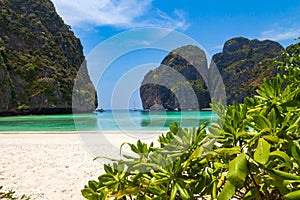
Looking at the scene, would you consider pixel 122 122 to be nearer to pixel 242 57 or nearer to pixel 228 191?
pixel 228 191

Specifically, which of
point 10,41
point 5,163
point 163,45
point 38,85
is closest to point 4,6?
point 10,41

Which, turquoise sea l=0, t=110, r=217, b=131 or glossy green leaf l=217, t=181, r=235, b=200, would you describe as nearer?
glossy green leaf l=217, t=181, r=235, b=200

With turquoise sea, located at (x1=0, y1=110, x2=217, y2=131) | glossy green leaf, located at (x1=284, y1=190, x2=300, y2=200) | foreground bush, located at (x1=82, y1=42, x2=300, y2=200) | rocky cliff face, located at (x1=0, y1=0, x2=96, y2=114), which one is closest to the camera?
glossy green leaf, located at (x1=284, y1=190, x2=300, y2=200)

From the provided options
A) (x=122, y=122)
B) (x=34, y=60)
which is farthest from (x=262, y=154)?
(x=34, y=60)

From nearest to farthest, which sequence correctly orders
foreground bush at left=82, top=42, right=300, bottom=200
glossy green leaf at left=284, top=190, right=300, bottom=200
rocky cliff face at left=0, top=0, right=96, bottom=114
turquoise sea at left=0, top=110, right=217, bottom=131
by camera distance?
glossy green leaf at left=284, top=190, right=300, bottom=200 → foreground bush at left=82, top=42, right=300, bottom=200 → turquoise sea at left=0, top=110, right=217, bottom=131 → rocky cliff face at left=0, top=0, right=96, bottom=114

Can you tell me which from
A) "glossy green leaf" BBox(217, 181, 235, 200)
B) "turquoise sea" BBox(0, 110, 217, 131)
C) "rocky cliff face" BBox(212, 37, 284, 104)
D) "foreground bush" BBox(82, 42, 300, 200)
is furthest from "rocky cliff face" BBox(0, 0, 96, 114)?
"glossy green leaf" BBox(217, 181, 235, 200)

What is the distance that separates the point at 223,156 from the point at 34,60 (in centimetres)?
6897

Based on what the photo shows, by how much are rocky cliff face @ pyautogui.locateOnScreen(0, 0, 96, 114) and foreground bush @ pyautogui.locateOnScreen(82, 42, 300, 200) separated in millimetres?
50124

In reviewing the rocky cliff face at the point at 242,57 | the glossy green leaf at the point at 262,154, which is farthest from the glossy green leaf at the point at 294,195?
the rocky cliff face at the point at 242,57

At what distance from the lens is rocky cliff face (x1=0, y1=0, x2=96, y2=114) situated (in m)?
57.1

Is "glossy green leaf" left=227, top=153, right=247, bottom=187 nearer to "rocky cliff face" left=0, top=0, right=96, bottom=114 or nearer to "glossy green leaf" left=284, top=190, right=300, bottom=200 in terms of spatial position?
"glossy green leaf" left=284, top=190, right=300, bottom=200

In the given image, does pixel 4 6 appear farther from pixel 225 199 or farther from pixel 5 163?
pixel 225 199

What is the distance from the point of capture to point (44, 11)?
7656 cm

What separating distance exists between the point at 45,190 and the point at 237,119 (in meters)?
3.90
